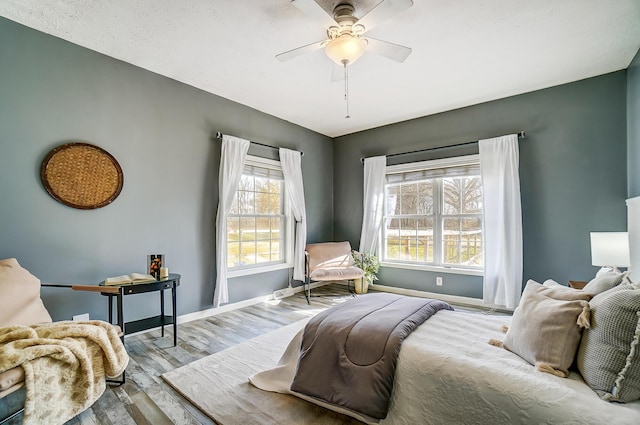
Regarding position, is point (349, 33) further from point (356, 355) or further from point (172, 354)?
point (172, 354)

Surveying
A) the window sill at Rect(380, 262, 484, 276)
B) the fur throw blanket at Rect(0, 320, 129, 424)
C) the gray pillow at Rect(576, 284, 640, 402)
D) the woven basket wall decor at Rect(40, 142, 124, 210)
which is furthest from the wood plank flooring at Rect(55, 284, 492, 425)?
the gray pillow at Rect(576, 284, 640, 402)

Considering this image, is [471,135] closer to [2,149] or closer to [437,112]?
[437,112]

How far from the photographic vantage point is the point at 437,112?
14.3ft

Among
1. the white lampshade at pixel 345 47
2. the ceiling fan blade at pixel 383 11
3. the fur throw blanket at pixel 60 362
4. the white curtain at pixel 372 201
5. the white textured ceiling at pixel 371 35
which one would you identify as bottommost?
the fur throw blanket at pixel 60 362

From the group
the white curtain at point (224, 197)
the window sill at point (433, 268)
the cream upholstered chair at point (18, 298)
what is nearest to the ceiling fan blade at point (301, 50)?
the white curtain at point (224, 197)

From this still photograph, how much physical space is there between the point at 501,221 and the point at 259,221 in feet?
10.8

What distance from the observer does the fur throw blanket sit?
1.51m

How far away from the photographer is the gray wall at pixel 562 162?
10.5 ft

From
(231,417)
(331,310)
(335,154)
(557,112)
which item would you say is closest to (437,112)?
(557,112)

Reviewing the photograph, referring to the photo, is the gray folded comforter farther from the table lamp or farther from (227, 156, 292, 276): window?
(227, 156, 292, 276): window

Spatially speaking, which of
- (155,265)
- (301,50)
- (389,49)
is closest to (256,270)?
(155,265)

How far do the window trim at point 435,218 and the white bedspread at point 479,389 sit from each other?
8.19ft

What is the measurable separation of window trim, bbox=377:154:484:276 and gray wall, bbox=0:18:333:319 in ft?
7.28

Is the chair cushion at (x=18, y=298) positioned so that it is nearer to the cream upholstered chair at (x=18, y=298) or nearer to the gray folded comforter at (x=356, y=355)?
the cream upholstered chair at (x=18, y=298)
